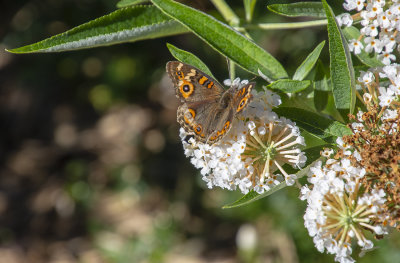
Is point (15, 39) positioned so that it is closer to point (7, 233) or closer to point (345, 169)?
point (7, 233)

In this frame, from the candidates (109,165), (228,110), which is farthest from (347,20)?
(109,165)

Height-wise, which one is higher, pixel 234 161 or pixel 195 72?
pixel 195 72

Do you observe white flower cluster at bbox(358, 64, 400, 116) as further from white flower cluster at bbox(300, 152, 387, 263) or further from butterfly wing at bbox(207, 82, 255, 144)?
butterfly wing at bbox(207, 82, 255, 144)

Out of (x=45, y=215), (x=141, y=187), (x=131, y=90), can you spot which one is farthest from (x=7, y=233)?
(x=131, y=90)

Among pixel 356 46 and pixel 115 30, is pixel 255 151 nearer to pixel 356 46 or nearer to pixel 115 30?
pixel 356 46

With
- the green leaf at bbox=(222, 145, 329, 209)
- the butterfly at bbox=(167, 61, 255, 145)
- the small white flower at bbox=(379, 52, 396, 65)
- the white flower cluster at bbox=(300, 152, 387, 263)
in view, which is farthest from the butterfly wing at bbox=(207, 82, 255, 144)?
the small white flower at bbox=(379, 52, 396, 65)

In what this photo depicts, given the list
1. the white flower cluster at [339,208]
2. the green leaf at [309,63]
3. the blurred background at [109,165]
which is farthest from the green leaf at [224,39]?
the blurred background at [109,165]

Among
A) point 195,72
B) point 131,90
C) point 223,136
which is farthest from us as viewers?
point 131,90
